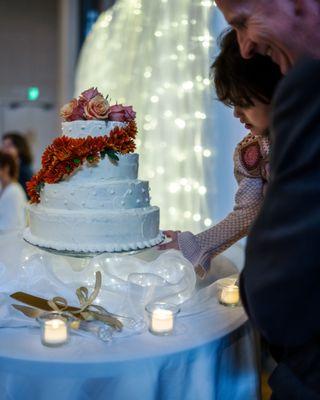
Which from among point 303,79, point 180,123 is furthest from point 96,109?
point 180,123

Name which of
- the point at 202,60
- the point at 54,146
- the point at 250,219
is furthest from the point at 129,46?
the point at 250,219

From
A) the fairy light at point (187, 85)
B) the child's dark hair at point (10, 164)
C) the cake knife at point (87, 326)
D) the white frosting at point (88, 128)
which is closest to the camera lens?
the cake knife at point (87, 326)

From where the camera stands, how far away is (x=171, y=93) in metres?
2.68

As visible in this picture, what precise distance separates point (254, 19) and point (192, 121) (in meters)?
1.83

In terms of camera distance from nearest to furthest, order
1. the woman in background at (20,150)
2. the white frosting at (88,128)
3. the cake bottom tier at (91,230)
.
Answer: the cake bottom tier at (91,230) < the white frosting at (88,128) < the woman in background at (20,150)

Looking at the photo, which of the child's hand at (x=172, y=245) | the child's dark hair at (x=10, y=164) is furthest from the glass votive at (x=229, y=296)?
the child's dark hair at (x=10, y=164)

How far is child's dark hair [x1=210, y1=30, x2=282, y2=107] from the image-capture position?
3.60 feet

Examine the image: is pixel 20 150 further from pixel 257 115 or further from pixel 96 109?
pixel 257 115

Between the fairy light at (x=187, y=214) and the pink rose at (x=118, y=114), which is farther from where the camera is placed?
the fairy light at (x=187, y=214)

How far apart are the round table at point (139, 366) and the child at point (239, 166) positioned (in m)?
0.34

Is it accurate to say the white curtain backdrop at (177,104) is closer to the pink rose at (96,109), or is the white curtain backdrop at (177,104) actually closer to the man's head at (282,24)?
the pink rose at (96,109)

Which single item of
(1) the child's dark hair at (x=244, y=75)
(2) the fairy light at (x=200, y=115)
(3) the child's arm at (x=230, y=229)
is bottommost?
(3) the child's arm at (x=230, y=229)

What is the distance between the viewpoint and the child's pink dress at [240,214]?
4.68 ft

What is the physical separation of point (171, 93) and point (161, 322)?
188 cm
